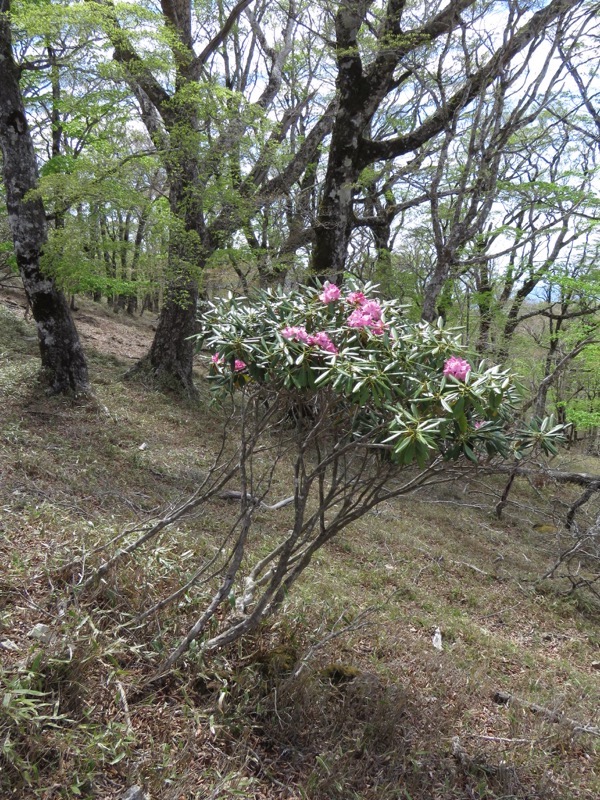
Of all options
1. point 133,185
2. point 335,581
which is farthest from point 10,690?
point 133,185

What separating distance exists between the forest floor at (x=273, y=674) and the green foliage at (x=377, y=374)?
0.88 m

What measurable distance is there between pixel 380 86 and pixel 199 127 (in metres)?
2.84

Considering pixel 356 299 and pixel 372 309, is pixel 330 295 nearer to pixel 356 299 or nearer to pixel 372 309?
pixel 356 299

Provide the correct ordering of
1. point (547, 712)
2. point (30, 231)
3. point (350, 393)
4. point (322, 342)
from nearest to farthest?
point (350, 393) → point (322, 342) → point (547, 712) → point (30, 231)

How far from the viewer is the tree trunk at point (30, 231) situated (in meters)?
6.34

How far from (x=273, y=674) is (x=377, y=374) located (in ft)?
5.88

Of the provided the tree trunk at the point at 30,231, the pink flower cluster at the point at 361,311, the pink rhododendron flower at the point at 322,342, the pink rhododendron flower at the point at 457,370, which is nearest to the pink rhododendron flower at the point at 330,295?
the pink flower cluster at the point at 361,311

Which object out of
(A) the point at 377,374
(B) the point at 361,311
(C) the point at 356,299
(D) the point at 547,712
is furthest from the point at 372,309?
(D) the point at 547,712

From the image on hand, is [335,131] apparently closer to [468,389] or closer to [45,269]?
[45,269]

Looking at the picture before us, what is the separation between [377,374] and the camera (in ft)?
7.70

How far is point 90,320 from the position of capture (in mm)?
15320

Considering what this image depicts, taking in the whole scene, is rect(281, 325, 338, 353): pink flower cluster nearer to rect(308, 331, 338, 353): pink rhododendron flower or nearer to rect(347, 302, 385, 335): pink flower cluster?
rect(308, 331, 338, 353): pink rhododendron flower

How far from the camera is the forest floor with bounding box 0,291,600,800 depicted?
2201 mm

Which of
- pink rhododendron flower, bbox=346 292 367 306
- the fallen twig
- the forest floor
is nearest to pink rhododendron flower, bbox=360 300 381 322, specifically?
pink rhododendron flower, bbox=346 292 367 306
